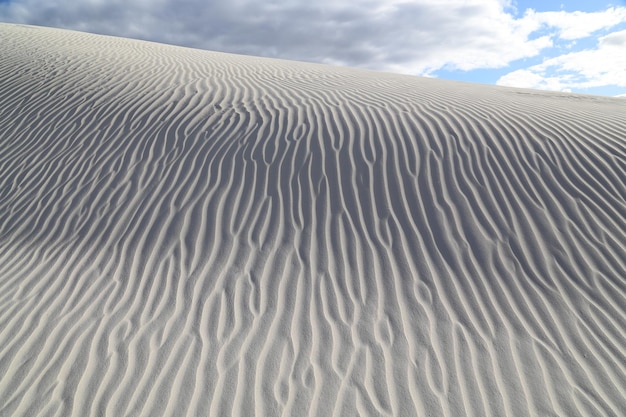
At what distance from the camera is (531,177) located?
5367 mm

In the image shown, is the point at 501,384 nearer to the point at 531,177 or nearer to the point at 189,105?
the point at 531,177

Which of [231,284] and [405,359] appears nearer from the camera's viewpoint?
[405,359]

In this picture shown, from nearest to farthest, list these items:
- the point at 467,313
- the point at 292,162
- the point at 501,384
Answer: the point at 501,384
the point at 467,313
the point at 292,162

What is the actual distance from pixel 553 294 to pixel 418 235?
4.39 feet

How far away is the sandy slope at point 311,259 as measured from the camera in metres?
3.22

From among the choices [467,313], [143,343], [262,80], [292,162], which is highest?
[262,80]

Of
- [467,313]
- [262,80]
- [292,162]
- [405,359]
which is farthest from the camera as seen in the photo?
[262,80]

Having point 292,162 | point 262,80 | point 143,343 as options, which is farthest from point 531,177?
point 262,80

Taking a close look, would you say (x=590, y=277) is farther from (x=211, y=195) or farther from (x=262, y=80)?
(x=262, y=80)

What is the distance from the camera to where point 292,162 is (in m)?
5.87

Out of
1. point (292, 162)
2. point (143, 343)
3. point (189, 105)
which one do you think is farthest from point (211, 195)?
point (189, 105)

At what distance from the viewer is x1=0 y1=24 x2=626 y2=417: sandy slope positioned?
3223mm

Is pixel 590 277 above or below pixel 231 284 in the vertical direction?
above

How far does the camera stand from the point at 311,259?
175 inches
